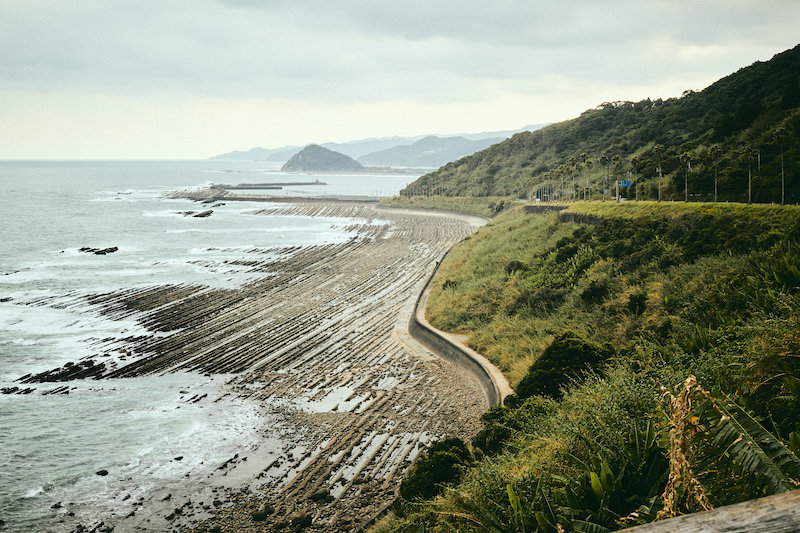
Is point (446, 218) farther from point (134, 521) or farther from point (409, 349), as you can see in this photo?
point (134, 521)

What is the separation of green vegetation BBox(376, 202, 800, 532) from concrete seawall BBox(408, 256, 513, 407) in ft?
2.66

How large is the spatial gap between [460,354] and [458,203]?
101804mm

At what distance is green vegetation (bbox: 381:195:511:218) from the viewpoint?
109 meters

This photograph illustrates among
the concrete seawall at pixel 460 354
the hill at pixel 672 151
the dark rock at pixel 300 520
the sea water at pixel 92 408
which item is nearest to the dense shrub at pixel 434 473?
the dark rock at pixel 300 520

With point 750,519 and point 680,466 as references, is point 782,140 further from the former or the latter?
point 750,519

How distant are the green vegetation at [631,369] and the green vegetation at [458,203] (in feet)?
214

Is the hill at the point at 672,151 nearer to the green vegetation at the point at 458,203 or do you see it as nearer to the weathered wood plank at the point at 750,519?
the green vegetation at the point at 458,203

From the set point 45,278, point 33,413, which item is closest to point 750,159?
point 33,413

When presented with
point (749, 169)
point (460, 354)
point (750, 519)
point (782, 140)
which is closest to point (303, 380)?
point (460, 354)

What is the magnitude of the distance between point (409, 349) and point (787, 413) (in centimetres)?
2597

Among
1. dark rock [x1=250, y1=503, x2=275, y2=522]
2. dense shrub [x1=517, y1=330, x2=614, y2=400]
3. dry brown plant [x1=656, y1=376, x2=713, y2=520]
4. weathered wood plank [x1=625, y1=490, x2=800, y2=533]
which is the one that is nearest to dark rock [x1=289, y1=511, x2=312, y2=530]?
dark rock [x1=250, y1=503, x2=275, y2=522]

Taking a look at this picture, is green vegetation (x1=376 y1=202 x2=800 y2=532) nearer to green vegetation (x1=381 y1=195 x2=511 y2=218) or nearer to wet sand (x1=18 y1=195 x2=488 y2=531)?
wet sand (x1=18 y1=195 x2=488 y2=531)

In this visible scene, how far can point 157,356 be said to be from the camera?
3142 cm

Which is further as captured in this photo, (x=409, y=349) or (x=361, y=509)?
(x=409, y=349)
